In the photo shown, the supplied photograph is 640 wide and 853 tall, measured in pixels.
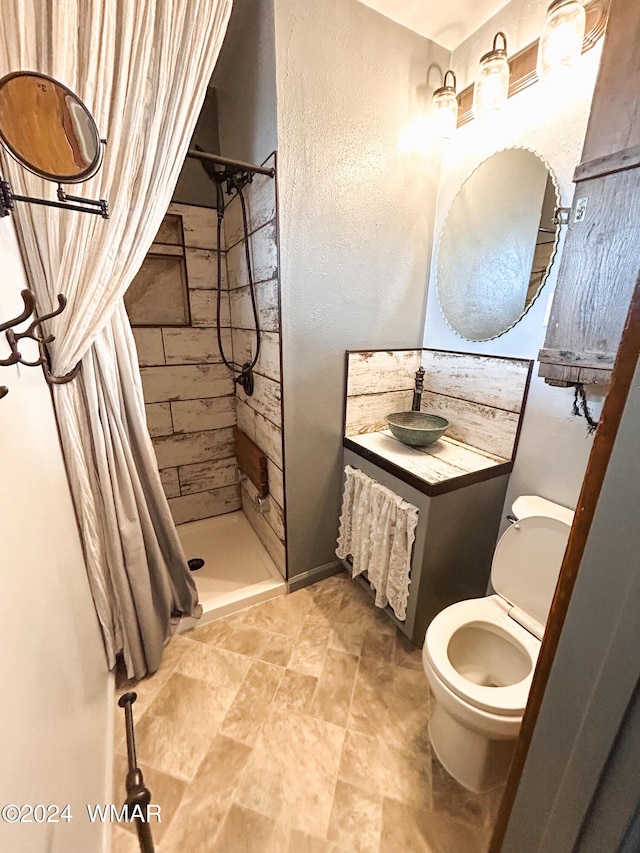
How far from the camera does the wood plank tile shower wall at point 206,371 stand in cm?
180

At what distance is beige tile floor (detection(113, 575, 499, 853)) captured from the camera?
1033 millimetres

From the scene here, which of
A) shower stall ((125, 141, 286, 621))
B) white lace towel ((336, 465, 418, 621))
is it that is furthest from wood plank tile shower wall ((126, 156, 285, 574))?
white lace towel ((336, 465, 418, 621))

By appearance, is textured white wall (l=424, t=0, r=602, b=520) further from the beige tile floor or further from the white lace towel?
the beige tile floor

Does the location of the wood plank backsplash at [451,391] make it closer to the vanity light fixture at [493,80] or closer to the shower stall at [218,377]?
the shower stall at [218,377]

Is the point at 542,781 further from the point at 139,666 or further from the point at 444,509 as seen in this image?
the point at 139,666

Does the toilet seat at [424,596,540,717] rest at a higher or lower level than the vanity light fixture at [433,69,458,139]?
lower

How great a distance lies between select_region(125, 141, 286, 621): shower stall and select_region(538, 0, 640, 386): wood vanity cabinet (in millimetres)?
1105

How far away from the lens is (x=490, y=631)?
4.25 feet

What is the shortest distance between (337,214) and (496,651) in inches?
76.4

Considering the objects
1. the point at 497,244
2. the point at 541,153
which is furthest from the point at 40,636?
the point at 541,153

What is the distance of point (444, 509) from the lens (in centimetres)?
138

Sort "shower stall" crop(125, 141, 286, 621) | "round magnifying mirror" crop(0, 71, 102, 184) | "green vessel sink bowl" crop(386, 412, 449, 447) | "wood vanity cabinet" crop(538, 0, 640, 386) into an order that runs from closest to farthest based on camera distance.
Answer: "round magnifying mirror" crop(0, 71, 102, 184) → "wood vanity cabinet" crop(538, 0, 640, 386) → "green vessel sink bowl" crop(386, 412, 449, 447) → "shower stall" crop(125, 141, 286, 621)

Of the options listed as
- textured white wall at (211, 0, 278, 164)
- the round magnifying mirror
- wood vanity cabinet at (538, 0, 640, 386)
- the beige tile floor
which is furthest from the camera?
textured white wall at (211, 0, 278, 164)

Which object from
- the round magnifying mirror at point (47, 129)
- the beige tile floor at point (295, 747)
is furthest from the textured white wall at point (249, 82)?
the beige tile floor at point (295, 747)
